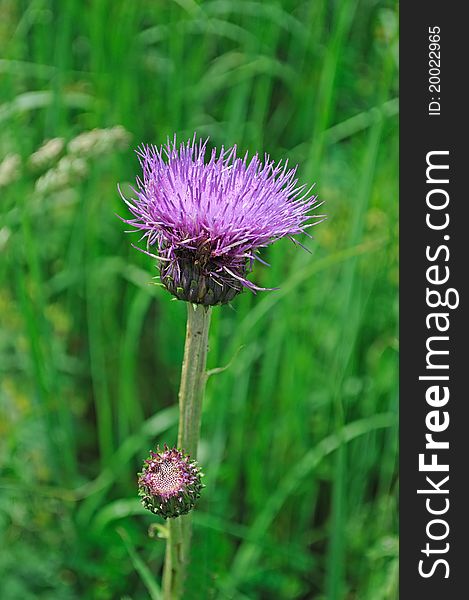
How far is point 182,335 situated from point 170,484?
2.45ft

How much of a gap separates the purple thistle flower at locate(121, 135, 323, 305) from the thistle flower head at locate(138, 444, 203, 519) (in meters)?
0.19

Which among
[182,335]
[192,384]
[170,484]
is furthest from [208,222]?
Answer: [182,335]

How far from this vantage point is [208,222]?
2.89 feet

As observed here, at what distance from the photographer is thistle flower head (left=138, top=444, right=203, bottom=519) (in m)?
0.89

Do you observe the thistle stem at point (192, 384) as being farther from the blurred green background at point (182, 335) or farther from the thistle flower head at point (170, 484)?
the blurred green background at point (182, 335)

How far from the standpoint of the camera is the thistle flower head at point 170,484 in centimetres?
89

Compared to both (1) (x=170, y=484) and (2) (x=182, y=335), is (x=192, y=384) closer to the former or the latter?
(1) (x=170, y=484)

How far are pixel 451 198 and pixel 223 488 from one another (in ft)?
2.30

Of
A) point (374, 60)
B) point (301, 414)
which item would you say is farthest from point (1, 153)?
point (374, 60)

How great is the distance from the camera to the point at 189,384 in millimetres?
942

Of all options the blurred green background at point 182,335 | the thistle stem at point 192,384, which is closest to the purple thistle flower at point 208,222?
the thistle stem at point 192,384

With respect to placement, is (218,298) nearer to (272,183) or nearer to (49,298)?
(272,183)

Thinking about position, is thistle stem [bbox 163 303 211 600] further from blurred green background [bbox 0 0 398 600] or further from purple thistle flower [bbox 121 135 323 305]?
blurred green background [bbox 0 0 398 600]

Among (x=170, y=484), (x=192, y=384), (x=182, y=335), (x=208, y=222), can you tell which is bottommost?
(x=170, y=484)
